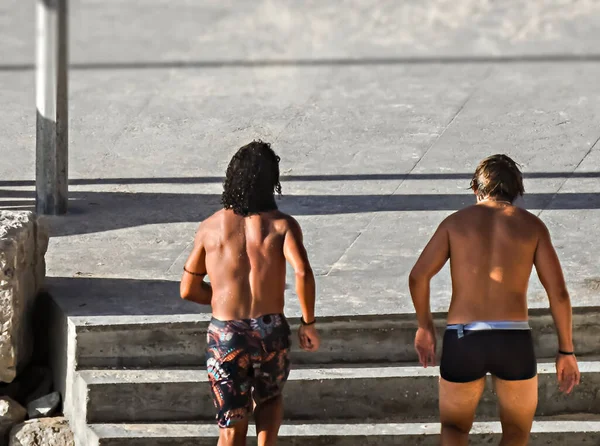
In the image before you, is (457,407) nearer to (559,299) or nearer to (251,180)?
(559,299)

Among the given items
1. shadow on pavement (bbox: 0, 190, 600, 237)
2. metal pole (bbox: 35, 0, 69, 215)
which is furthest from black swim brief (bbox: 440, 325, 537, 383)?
metal pole (bbox: 35, 0, 69, 215)

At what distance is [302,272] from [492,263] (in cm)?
86

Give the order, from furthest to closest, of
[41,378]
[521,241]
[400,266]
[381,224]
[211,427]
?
[381,224] → [400,266] → [41,378] → [211,427] → [521,241]

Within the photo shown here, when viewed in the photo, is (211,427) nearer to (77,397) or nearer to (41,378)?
(77,397)

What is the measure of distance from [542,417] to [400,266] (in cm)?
169

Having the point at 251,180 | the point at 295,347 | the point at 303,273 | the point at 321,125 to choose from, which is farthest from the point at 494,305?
the point at 321,125

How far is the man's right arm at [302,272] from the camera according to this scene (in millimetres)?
5828

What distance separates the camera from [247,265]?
5.86 m

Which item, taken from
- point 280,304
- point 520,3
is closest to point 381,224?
point 280,304

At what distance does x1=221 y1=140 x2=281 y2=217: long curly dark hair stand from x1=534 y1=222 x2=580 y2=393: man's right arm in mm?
1250

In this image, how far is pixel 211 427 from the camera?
6812 millimetres

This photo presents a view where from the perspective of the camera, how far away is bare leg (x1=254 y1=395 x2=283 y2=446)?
602cm

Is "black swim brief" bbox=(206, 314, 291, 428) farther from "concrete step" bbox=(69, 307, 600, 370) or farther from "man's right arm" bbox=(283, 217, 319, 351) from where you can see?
"concrete step" bbox=(69, 307, 600, 370)

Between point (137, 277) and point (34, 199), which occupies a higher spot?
point (34, 199)
